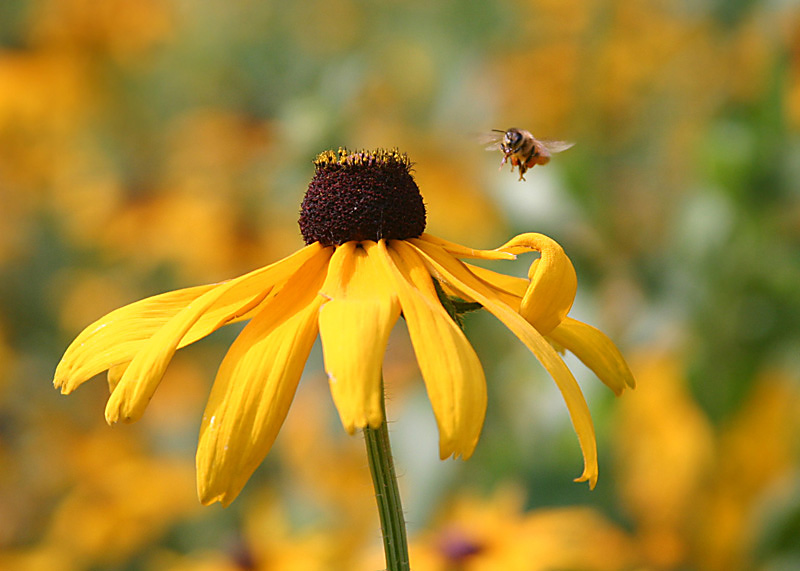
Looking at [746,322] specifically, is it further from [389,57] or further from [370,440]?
[389,57]

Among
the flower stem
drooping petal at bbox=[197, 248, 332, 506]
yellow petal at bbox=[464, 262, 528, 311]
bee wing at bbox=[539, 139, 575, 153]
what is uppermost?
bee wing at bbox=[539, 139, 575, 153]

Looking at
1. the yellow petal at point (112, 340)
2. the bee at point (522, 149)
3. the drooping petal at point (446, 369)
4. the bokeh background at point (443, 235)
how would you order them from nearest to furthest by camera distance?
1. the drooping petal at point (446, 369)
2. the yellow petal at point (112, 340)
3. the bee at point (522, 149)
4. the bokeh background at point (443, 235)

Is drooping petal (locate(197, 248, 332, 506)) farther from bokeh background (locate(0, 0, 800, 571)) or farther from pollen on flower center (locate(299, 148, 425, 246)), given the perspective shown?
bokeh background (locate(0, 0, 800, 571))

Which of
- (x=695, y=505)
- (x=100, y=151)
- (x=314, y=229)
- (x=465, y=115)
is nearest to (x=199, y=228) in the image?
(x=100, y=151)

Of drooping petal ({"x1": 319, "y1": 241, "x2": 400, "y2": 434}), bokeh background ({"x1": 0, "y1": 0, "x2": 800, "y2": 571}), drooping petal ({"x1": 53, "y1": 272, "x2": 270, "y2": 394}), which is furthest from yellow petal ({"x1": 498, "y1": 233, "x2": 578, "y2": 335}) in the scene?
bokeh background ({"x1": 0, "y1": 0, "x2": 800, "y2": 571})

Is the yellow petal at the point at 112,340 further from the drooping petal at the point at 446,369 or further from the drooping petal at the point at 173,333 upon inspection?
the drooping petal at the point at 446,369

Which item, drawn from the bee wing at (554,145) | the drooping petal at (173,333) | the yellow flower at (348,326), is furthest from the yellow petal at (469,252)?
the bee wing at (554,145)
